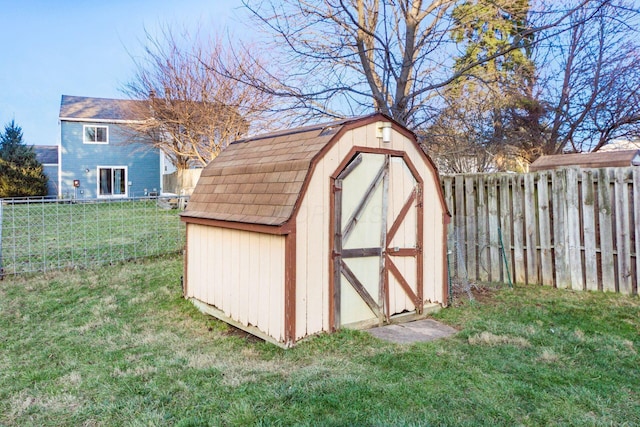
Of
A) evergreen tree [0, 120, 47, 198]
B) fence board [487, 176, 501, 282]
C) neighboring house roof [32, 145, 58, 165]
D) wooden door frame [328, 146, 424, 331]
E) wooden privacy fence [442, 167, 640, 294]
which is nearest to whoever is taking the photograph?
wooden door frame [328, 146, 424, 331]

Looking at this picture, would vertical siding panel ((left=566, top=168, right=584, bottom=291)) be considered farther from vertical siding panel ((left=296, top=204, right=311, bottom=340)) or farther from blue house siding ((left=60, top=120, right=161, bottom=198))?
blue house siding ((left=60, top=120, right=161, bottom=198))

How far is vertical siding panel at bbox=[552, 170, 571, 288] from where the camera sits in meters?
6.16

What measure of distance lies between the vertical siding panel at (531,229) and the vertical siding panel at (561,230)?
29 cm

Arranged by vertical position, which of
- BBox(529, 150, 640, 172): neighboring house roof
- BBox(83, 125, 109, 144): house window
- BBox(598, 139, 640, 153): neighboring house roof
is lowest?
BBox(529, 150, 640, 172): neighboring house roof

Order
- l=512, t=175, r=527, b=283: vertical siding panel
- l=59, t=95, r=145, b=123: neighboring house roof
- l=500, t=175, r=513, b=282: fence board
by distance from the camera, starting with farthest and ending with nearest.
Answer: l=59, t=95, r=145, b=123: neighboring house roof → l=500, t=175, r=513, b=282: fence board → l=512, t=175, r=527, b=283: vertical siding panel

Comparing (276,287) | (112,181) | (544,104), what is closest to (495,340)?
(276,287)

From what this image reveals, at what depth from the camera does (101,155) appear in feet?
73.9

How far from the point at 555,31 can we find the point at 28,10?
1593 centimetres

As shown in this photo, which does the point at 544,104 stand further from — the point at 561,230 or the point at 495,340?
the point at 495,340

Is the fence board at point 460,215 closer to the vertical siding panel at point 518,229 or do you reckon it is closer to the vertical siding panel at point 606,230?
the vertical siding panel at point 518,229

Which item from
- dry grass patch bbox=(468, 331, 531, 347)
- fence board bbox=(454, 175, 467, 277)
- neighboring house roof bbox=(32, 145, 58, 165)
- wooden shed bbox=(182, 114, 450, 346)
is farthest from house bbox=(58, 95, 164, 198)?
dry grass patch bbox=(468, 331, 531, 347)

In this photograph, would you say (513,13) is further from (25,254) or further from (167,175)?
(167,175)

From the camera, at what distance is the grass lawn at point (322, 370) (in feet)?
9.21

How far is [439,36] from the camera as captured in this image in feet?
22.8
